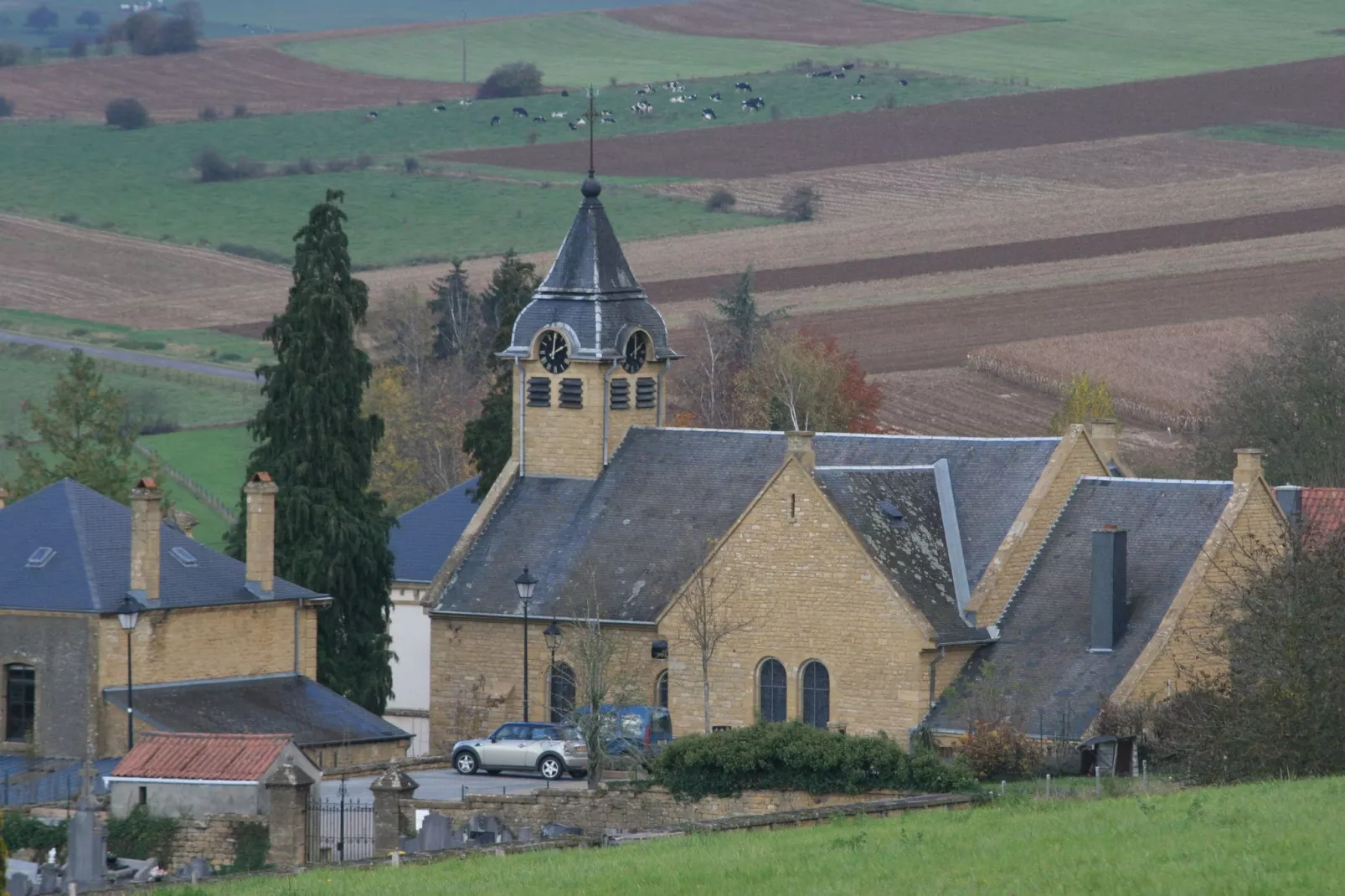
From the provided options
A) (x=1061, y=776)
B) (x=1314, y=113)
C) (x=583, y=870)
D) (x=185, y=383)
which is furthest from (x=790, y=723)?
(x=1314, y=113)

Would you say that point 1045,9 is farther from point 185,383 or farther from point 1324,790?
point 1324,790

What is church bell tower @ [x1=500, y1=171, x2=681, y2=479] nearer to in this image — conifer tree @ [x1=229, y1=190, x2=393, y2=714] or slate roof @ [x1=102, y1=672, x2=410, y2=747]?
conifer tree @ [x1=229, y1=190, x2=393, y2=714]

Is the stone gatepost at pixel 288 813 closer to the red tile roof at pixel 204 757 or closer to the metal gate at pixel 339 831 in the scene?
the metal gate at pixel 339 831

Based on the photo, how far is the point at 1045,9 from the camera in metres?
169

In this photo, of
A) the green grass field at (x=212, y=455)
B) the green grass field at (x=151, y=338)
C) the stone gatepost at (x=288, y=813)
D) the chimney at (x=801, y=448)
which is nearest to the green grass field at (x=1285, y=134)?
the green grass field at (x=151, y=338)

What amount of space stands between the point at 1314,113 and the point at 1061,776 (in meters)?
82.5

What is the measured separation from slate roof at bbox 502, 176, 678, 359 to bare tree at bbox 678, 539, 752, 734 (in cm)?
906

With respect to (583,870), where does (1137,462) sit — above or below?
above

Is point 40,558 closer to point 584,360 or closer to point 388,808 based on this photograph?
point 584,360

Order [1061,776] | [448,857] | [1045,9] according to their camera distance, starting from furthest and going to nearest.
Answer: [1045,9], [1061,776], [448,857]

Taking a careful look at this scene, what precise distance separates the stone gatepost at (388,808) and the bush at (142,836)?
13.6 ft

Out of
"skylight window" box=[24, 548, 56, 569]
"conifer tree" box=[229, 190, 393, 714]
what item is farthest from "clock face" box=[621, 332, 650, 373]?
"skylight window" box=[24, 548, 56, 569]

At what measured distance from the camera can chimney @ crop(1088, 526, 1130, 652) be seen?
58656mm

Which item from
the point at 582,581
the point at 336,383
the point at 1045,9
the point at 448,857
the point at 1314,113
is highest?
the point at 1045,9
